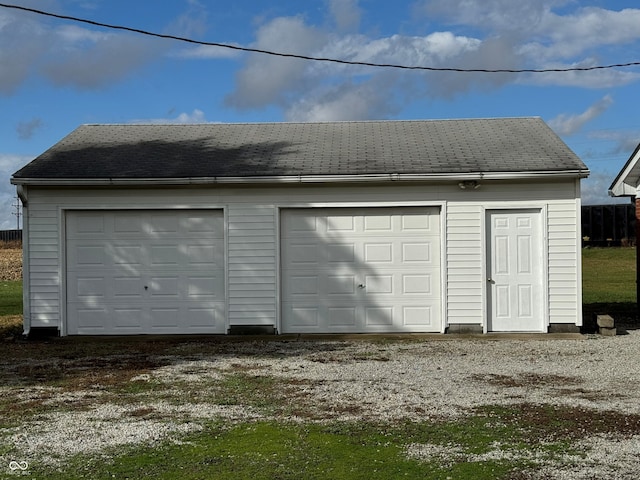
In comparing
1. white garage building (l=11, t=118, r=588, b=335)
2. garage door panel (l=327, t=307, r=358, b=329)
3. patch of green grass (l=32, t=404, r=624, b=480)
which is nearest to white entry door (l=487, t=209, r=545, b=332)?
white garage building (l=11, t=118, r=588, b=335)

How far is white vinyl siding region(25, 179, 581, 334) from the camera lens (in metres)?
13.0

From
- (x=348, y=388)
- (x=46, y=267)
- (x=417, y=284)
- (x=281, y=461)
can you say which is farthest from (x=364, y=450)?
(x=46, y=267)

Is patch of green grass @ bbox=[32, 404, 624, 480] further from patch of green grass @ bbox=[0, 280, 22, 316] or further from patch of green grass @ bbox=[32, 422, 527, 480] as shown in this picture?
patch of green grass @ bbox=[0, 280, 22, 316]

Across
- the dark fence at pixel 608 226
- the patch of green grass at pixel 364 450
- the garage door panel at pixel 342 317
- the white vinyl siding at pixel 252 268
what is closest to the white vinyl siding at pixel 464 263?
the garage door panel at pixel 342 317

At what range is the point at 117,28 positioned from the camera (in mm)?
11602

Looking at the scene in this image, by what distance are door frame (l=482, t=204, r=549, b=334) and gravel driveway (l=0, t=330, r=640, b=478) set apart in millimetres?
523

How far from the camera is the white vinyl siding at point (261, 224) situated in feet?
42.6

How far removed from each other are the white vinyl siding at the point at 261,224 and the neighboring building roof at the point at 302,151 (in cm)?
33

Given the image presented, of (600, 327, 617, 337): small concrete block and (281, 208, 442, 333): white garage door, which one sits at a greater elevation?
(281, 208, 442, 333): white garage door

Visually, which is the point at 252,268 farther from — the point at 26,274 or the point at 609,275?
the point at 609,275

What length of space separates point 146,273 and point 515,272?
20.5 feet

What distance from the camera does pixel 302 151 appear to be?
1436 centimetres

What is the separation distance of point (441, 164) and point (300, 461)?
Answer: 8.44m

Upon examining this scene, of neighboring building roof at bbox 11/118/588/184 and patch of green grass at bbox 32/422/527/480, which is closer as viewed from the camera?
patch of green grass at bbox 32/422/527/480
